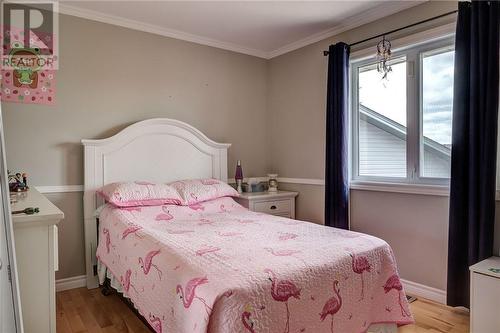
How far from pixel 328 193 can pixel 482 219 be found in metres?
1.30

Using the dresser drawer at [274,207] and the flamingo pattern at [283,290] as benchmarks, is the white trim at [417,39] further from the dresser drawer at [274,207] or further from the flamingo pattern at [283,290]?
the flamingo pattern at [283,290]

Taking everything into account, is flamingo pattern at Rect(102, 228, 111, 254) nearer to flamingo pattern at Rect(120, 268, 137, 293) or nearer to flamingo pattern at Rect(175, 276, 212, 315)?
flamingo pattern at Rect(120, 268, 137, 293)

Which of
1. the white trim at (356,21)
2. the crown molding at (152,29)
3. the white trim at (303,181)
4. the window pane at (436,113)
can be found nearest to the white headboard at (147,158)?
the white trim at (303,181)

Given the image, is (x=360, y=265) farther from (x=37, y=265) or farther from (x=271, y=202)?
(x=271, y=202)

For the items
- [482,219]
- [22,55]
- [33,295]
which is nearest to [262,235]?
[33,295]

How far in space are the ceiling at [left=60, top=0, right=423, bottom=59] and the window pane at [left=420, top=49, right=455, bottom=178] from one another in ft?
1.70

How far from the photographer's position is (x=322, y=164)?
11.6ft

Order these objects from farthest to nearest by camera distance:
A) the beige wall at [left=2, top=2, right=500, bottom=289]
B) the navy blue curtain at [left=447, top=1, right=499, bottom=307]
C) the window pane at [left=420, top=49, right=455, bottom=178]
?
the beige wall at [left=2, top=2, right=500, bottom=289], the window pane at [left=420, top=49, right=455, bottom=178], the navy blue curtain at [left=447, top=1, right=499, bottom=307]

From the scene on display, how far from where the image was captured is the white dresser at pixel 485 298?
6.45 ft

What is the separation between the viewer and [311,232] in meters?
2.26

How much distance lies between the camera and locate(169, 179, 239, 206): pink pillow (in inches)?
119

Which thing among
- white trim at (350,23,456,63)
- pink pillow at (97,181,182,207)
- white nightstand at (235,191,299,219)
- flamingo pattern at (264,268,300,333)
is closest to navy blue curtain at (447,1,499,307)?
white trim at (350,23,456,63)

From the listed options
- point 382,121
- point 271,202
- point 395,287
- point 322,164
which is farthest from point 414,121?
point 271,202

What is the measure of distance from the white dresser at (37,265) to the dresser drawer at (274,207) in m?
2.12
